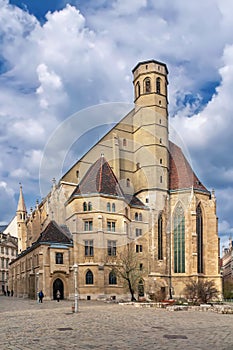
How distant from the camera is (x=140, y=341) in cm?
1598

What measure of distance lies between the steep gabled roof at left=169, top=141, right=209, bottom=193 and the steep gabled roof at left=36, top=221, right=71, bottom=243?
1865cm

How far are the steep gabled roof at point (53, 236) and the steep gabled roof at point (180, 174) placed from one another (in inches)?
734

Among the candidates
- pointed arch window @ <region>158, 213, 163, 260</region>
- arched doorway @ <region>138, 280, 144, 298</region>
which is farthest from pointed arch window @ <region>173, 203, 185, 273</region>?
arched doorway @ <region>138, 280, 144, 298</region>

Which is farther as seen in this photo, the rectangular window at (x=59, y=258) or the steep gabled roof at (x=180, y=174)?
the steep gabled roof at (x=180, y=174)

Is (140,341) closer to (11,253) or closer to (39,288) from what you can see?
(39,288)

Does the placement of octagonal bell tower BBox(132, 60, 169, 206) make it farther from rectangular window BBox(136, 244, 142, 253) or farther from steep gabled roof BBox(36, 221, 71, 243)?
steep gabled roof BBox(36, 221, 71, 243)

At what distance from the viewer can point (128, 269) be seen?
50.1 meters

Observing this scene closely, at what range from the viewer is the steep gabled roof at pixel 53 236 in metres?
55.0

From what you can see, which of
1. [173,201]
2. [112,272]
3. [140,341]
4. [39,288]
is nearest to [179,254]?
[173,201]

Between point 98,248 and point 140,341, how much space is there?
131ft

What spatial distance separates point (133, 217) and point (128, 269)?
1367cm

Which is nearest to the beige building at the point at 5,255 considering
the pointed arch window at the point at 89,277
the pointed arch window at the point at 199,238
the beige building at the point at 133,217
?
the beige building at the point at 133,217

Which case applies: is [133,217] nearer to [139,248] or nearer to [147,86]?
[139,248]

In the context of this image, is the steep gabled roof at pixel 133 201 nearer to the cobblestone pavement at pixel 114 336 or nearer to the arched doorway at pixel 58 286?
the arched doorway at pixel 58 286
